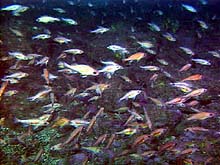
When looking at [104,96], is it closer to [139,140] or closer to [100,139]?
[100,139]

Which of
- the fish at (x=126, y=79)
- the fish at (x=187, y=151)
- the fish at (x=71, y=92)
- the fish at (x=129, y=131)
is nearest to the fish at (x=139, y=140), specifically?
the fish at (x=129, y=131)

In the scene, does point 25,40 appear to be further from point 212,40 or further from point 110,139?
point 212,40

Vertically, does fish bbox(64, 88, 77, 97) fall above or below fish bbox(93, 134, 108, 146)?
above

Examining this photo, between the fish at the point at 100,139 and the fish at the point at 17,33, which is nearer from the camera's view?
the fish at the point at 100,139

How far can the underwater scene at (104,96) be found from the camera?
5.57m

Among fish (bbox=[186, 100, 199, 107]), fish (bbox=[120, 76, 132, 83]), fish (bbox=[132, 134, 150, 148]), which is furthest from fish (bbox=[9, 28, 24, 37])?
fish (bbox=[132, 134, 150, 148])

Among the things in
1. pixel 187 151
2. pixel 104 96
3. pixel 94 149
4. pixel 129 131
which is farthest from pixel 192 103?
pixel 94 149

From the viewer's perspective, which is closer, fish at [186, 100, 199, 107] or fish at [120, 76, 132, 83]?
fish at [186, 100, 199, 107]

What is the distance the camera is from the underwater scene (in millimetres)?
5566

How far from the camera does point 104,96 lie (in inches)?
296

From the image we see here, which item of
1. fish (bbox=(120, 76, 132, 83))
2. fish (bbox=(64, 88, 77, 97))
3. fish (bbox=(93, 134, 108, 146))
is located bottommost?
fish (bbox=(93, 134, 108, 146))

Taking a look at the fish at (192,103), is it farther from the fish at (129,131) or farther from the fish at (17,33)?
the fish at (17,33)

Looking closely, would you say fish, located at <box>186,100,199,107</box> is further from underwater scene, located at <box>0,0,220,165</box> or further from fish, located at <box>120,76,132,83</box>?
fish, located at <box>120,76,132,83</box>

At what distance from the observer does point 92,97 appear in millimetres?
7270
